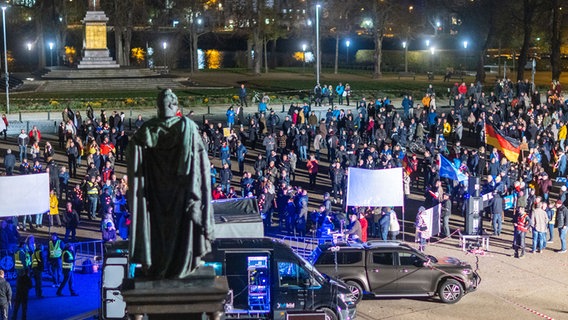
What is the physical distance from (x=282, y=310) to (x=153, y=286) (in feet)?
28.0

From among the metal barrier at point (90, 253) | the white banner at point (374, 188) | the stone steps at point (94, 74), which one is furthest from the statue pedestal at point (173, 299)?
the stone steps at point (94, 74)

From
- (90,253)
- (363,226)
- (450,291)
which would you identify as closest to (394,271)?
(450,291)

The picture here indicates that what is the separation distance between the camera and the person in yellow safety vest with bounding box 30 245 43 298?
66.7 ft

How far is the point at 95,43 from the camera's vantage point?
68688 millimetres

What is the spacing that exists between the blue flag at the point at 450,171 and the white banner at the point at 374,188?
12.8 feet

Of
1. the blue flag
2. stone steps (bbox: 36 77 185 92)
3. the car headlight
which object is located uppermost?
stone steps (bbox: 36 77 185 92)

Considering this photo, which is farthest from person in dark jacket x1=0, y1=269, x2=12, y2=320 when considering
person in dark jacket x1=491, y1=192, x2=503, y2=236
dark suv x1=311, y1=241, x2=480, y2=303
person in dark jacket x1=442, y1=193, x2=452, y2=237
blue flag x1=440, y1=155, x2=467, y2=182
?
blue flag x1=440, y1=155, x2=467, y2=182

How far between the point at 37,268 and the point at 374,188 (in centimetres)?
874

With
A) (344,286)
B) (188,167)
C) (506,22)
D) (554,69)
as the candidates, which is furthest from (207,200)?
(506,22)

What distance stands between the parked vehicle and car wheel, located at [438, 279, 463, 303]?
10.6 feet

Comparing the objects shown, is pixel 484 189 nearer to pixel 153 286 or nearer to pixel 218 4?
pixel 153 286

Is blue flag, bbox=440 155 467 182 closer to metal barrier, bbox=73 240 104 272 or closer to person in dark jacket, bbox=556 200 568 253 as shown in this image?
person in dark jacket, bbox=556 200 568 253

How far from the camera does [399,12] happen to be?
82.6 meters

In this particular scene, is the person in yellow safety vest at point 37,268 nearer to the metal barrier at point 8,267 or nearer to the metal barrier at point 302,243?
the metal barrier at point 8,267
